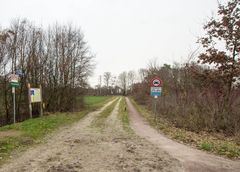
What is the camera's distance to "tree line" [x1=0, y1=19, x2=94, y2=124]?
65.8 feet

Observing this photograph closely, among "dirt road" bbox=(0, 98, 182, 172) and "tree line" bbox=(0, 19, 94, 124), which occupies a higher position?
"tree line" bbox=(0, 19, 94, 124)

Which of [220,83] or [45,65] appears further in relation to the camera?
[45,65]

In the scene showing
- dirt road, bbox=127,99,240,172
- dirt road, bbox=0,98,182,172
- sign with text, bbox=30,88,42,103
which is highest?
sign with text, bbox=30,88,42,103

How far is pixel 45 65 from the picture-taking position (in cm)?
2231

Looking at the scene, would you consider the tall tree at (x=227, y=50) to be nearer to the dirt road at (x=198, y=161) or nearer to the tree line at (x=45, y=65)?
the dirt road at (x=198, y=161)

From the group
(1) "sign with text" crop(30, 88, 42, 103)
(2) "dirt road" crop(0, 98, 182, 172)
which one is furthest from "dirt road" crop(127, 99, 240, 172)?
(1) "sign with text" crop(30, 88, 42, 103)

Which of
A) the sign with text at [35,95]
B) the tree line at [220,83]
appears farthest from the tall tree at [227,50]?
the sign with text at [35,95]

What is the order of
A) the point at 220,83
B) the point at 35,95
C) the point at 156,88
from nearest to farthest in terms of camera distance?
the point at 220,83 → the point at 156,88 → the point at 35,95

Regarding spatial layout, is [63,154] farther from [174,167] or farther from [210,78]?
[210,78]

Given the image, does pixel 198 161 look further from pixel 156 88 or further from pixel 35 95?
pixel 35 95

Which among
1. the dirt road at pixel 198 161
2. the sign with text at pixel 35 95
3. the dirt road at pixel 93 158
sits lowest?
the dirt road at pixel 198 161

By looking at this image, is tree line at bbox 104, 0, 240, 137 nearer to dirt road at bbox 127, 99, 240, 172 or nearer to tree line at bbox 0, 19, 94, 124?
dirt road at bbox 127, 99, 240, 172

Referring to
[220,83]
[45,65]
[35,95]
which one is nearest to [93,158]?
[220,83]

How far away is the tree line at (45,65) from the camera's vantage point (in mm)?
20062
